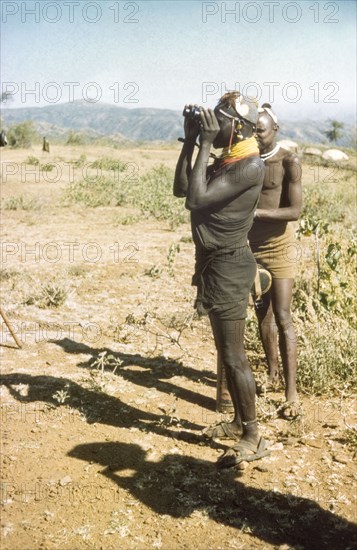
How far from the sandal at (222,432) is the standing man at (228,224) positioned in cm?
18

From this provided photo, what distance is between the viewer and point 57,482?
2.82m

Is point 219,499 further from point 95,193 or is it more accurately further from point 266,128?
point 95,193

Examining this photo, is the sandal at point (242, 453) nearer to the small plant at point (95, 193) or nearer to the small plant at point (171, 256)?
the small plant at point (171, 256)

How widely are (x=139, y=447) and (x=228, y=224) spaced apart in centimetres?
146

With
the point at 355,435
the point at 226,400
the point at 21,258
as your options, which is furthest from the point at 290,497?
the point at 21,258

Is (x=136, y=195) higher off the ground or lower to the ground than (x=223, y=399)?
higher

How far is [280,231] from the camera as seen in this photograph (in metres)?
3.49

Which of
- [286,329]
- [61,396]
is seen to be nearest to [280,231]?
[286,329]

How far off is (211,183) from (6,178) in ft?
38.9

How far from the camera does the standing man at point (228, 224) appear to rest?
8.54ft

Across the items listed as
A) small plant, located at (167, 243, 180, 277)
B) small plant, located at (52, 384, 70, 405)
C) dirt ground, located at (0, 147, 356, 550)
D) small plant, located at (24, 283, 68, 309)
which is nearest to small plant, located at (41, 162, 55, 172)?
small plant, located at (167, 243, 180, 277)

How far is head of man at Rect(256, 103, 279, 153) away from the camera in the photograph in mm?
3184

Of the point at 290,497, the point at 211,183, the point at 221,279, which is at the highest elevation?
the point at 211,183

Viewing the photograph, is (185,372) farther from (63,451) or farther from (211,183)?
(211,183)
